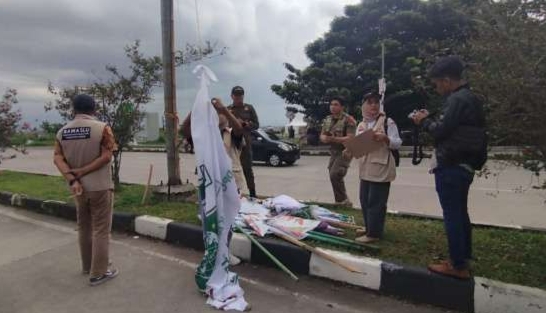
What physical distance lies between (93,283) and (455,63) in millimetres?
3587

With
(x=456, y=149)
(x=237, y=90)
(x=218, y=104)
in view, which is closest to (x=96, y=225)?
(x=218, y=104)

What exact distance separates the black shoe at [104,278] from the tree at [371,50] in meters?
15.9

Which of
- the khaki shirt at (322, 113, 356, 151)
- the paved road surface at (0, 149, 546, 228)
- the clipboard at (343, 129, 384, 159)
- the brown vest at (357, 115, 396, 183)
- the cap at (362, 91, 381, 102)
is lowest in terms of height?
the paved road surface at (0, 149, 546, 228)

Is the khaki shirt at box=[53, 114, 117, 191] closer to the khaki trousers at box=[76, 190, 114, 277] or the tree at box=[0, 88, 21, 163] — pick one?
the khaki trousers at box=[76, 190, 114, 277]

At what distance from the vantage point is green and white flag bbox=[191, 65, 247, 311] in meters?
3.34

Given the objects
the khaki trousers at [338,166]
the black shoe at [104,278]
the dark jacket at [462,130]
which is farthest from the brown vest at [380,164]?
the black shoe at [104,278]

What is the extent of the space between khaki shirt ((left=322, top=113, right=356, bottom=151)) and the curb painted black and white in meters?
1.99

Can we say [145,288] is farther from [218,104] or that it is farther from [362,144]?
[362,144]

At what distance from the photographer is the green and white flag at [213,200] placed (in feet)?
11.0

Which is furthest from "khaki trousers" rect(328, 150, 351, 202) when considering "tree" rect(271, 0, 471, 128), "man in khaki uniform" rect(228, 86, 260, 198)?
"tree" rect(271, 0, 471, 128)

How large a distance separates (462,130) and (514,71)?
594 mm

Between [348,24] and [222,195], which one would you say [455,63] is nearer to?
[222,195]

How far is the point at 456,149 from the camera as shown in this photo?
3004 millimetres

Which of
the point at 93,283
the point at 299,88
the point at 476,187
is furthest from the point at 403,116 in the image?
the point at 93,283
